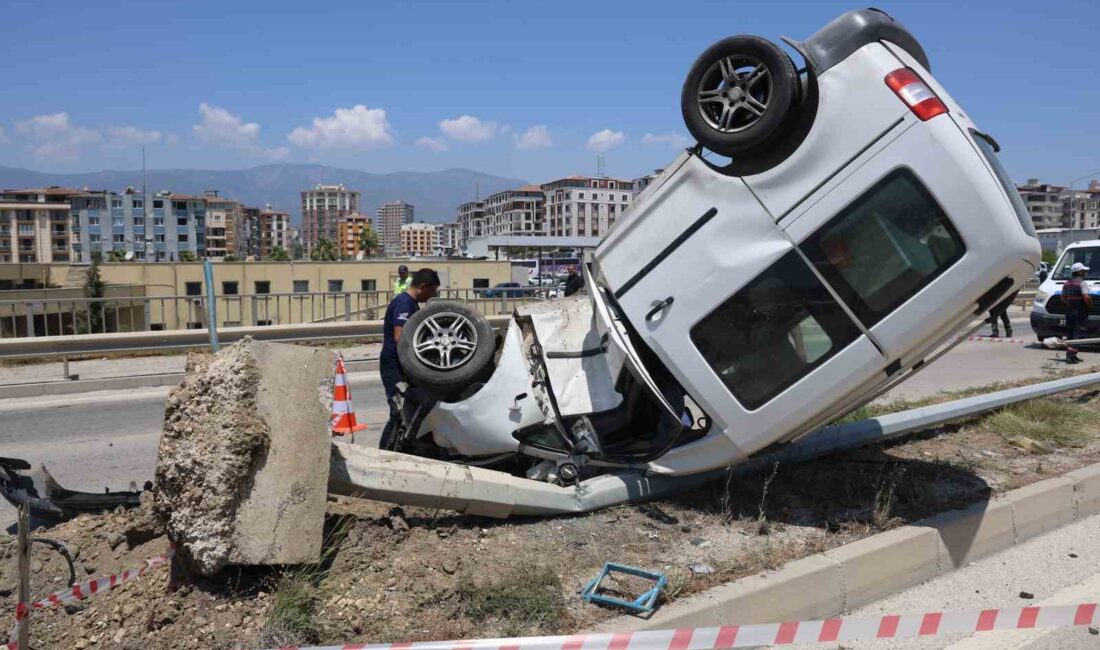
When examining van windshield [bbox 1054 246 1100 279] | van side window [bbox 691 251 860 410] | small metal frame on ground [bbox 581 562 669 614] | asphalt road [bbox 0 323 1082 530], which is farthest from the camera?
van windshield [bbox 1054 246 1100 279]

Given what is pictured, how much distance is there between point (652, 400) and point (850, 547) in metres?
1.38

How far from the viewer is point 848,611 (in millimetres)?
4191

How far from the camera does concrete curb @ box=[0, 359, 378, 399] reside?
12102mm

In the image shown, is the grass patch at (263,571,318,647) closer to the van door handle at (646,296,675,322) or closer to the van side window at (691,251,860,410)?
the van door handle at (646,296,675,322)

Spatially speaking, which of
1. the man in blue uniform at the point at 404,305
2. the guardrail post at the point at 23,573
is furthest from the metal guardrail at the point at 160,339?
the guardrail post at the point at 23,573

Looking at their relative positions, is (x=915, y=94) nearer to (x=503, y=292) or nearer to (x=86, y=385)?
(x=86, y=385)

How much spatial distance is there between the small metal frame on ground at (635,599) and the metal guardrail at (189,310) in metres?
11.9

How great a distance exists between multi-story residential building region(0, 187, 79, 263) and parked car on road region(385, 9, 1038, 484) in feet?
561

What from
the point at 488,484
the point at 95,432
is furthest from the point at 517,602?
the point at 95,432

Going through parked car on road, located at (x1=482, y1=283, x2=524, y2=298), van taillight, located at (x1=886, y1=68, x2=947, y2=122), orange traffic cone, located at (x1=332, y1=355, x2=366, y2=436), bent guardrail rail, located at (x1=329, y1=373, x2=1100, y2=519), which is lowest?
orange traffic cone, located at (x1=332, y1=355, x2=366, y2=436)

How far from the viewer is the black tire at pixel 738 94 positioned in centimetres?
416

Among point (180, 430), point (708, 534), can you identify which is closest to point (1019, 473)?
point (708, 534)

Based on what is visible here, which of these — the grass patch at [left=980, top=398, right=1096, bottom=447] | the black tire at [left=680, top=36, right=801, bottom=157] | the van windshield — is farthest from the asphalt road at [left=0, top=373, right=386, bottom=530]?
the van windshield

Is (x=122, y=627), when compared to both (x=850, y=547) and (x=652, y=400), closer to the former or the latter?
(x=652, y=400)
